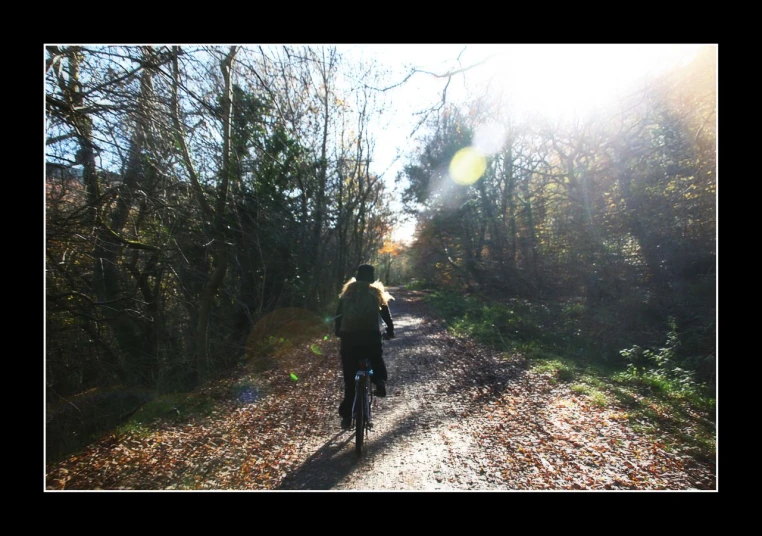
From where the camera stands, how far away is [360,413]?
396 cm

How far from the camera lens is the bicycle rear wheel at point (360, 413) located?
155 inches

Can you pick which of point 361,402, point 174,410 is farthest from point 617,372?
point 174,410

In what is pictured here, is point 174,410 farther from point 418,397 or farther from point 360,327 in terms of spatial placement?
point 418,397

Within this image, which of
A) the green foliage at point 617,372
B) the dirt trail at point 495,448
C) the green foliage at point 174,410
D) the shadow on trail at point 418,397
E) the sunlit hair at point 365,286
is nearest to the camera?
the dirt trail at point 495,448

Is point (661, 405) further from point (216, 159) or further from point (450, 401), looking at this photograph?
point (216, 159)

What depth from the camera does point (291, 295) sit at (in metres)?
13.6

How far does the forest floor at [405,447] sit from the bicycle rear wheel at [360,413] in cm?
15

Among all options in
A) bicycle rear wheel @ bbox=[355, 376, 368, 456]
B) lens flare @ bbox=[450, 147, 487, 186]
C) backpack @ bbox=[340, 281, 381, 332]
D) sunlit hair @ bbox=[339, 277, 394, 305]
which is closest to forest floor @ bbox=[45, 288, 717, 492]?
bicycle rear wheel @ bbox=[355, 376, 368, 456]

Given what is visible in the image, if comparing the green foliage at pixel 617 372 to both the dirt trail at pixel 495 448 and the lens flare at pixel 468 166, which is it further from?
the lens flare at pixel 468 166

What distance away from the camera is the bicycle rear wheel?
12.9ft

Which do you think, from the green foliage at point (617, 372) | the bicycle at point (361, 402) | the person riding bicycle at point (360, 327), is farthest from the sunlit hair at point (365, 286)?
the green foliage at point (617, 372)

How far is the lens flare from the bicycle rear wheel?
1855 centimetres

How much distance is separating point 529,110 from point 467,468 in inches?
497

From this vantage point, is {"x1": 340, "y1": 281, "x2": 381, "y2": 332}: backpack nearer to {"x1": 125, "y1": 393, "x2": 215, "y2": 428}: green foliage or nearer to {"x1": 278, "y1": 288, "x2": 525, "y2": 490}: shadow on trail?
{"x1": 278, "y1": 288, "x2": 525, "y2": 490}: shadow on trail
